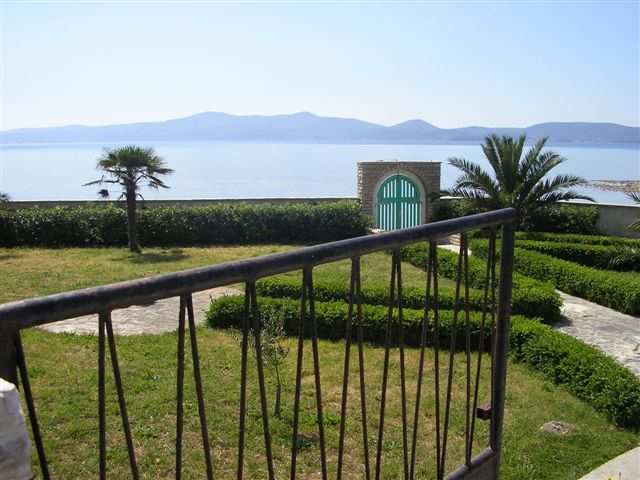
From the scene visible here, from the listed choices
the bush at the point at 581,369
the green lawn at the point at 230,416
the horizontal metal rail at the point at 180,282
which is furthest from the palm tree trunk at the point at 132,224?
the horizontal metal rail at the point at 180,282

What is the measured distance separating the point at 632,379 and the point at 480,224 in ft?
12.7

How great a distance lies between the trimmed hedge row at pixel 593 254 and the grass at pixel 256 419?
5746mm

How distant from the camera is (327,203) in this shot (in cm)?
1636

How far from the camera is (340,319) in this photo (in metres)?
7.25

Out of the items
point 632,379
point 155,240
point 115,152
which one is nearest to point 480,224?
point 632,379

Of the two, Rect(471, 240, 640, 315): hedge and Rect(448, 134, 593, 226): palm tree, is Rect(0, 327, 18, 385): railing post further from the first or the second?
Rect(448, 134, 593, 226): palm tree

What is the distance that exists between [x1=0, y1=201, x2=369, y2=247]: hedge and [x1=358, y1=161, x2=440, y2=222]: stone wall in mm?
846

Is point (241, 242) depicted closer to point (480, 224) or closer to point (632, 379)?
point (632, 379)

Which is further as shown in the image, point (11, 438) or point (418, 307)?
point (418, 307)

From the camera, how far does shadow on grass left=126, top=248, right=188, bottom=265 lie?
12789 millimetres

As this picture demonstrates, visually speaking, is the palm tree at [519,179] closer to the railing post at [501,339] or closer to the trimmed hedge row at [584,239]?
the trimmed hedge row at [584,239]

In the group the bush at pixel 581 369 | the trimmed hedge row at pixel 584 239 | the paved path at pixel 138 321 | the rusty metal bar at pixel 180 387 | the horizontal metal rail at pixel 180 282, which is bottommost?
the paved path at pixel 138 321

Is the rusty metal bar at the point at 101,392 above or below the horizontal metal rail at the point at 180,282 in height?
below

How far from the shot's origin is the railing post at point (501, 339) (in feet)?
8.18
